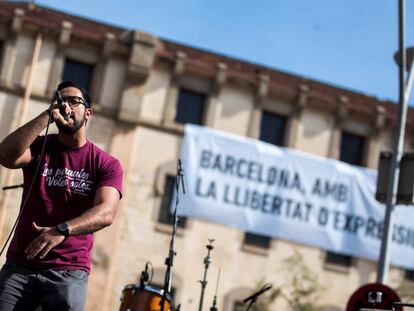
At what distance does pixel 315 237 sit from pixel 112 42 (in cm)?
902

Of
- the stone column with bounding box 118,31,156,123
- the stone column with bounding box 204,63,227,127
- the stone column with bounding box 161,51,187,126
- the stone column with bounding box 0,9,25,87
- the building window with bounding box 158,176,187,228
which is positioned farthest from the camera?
the stone column with bounding box 204,63,227,127

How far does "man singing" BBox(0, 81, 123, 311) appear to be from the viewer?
185 inches

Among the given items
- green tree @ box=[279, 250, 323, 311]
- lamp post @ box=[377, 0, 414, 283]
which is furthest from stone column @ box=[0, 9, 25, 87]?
lamp post @ box=[377, 0, 414, 283]

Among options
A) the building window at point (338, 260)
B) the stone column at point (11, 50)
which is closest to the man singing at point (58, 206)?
the stone column at point (11, 50)

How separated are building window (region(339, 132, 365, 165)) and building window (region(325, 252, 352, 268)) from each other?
11.2 feet

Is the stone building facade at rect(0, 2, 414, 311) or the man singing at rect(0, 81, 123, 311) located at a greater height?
the stone building facade at rect(0, 2, 414, 311)

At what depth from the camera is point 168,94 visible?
28.5 meters

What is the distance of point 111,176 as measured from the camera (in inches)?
197

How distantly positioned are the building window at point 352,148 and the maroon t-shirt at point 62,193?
1032 inches

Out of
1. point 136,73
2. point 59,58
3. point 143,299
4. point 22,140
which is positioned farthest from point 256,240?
point 22,140

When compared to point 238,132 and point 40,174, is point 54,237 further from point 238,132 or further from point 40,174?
point 238,132

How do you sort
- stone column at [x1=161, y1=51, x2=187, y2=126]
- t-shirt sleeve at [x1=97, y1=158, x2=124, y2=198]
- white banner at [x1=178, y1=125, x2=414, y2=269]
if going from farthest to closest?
stone column at [x1=161, y1=51, x2=187, y2=126]
white banner at [x1=178, y1=125, x2=414, y2=269]
t-shirt sleeve at [x1=97, y1=158, x2=124, y2=198]

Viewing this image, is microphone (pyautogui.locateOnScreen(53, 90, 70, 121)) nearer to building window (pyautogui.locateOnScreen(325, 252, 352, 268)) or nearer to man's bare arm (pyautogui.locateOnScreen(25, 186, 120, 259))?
man's bare arm (pyautogui.locateOnScreen(25, 186, 120, 259))

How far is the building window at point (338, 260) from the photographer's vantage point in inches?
1166
